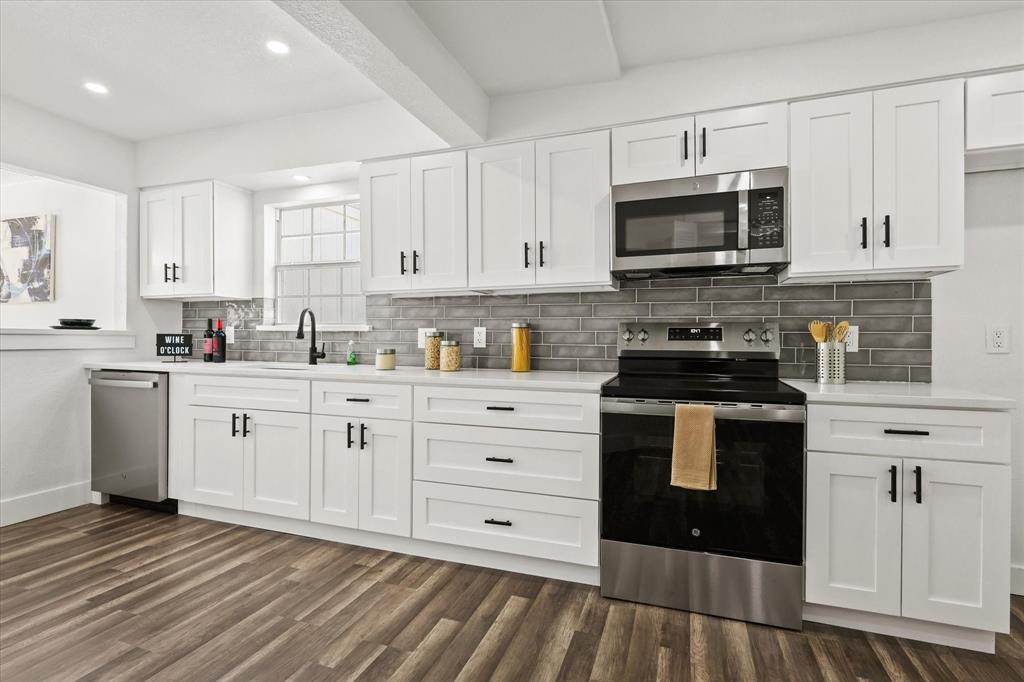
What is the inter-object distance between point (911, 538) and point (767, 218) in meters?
1.44

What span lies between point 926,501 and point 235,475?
3.43 metres

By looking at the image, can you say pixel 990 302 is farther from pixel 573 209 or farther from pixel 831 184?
pixel 573 209

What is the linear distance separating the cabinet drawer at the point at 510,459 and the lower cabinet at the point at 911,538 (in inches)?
36.3

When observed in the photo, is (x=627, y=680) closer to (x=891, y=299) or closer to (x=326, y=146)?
(x=891, y=299)

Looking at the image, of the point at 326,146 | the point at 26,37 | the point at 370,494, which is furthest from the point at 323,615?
the point at 26,37

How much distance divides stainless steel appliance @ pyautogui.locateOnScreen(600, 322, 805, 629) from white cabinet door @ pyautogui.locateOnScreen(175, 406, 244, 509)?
7.23ft

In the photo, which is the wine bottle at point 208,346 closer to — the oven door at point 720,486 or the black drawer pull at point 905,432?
the oven door at point 720,486

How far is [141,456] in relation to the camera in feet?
10.6

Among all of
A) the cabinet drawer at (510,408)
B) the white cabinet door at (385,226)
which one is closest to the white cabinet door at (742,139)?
the cabinet drawer at (510,408)

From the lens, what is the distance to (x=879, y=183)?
2.22 m

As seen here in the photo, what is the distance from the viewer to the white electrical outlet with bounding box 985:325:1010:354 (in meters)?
2.32

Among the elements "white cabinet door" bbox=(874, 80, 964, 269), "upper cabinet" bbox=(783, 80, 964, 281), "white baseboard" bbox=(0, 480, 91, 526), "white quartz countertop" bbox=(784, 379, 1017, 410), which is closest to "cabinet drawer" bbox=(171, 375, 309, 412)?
"white baseboard" bbox=(0, 480, 91, 526)

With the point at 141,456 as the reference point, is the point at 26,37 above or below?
above

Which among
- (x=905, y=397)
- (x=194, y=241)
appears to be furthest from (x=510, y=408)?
(x=194, y=241)
